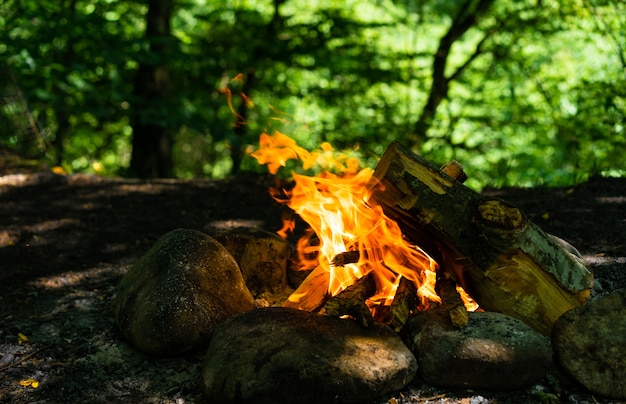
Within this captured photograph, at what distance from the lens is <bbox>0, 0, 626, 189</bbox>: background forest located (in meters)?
6.96

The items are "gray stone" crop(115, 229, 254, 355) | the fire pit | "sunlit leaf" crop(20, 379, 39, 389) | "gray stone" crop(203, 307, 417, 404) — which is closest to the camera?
"gray stone" crop(203, 307, 417, 404)

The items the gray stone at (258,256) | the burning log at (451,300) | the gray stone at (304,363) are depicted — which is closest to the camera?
the gray stone at (304,363)

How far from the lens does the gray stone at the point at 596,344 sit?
262 cm

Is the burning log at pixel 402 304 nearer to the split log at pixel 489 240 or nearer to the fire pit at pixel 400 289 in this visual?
the fire pit at pixel 400 289

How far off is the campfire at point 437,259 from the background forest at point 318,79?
2.91 m

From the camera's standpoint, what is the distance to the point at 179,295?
3.21m

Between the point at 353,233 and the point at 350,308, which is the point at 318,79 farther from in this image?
A: the point at 350,308

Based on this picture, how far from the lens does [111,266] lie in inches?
181

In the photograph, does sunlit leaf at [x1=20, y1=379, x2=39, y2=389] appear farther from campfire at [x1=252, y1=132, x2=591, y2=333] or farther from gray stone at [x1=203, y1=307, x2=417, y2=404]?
campfire at [x1=252, y1=132, x2=591, y2=333]

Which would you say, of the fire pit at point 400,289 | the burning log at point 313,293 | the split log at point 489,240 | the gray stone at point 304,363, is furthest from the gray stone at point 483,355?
the burning log at point 313,293

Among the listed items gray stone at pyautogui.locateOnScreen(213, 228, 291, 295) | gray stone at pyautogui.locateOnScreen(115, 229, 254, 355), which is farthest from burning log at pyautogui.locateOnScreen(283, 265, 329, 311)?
gray stone at pyautogui.locateOnScreen(213, 228, 291, 295)

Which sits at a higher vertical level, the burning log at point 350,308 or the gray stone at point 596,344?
the gray stone at point 596,344

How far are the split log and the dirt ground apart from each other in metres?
0.46

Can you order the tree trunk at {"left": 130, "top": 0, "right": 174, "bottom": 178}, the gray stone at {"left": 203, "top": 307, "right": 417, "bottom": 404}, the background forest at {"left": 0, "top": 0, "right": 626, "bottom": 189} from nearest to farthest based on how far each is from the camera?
the gray stone at {"left": 203, "top": 307, "right": 417, "bottom": 404}, the background forest at {"left": 0, "top": 0, "right": 626, "bottom": 189}, the tree trunk at {"left": 130, "top": 0, "right": 174, "bottom": 178}
